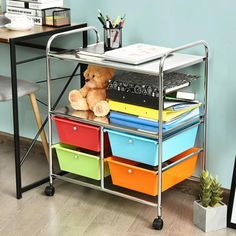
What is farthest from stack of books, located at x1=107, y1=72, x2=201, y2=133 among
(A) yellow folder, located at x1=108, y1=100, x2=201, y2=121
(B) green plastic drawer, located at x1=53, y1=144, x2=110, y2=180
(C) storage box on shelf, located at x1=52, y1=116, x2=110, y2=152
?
(B) green plastic drawer, located at x1=53, y1=144, x2=110, y2=180

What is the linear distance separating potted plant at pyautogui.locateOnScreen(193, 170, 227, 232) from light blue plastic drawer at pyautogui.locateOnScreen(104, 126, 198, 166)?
18 centimetres

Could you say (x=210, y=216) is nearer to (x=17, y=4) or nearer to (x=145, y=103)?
(x=145, y=103)

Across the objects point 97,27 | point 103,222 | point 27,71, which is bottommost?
point 103,222

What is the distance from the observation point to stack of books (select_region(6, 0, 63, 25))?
2.98 m

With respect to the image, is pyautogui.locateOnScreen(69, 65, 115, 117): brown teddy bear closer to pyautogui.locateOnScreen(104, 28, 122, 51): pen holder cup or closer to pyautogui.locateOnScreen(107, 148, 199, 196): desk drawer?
pyautogui.locateOnScreen(104, 28, 122, 51): pen holder cup

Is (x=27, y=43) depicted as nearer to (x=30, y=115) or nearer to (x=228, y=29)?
(x=30, y=115)

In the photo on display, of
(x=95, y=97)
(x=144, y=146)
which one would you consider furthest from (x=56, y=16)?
(x=144, y=146)

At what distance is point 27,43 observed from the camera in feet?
10.7

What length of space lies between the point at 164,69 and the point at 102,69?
17.0 inches

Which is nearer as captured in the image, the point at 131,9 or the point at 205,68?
the point at 205,68

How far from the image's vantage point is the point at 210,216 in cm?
258

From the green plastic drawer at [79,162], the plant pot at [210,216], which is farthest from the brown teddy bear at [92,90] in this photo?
the plant pot at [210,216]

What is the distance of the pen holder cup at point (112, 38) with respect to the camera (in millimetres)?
2744

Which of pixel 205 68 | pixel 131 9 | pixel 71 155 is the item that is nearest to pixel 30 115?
pixel 71 155
